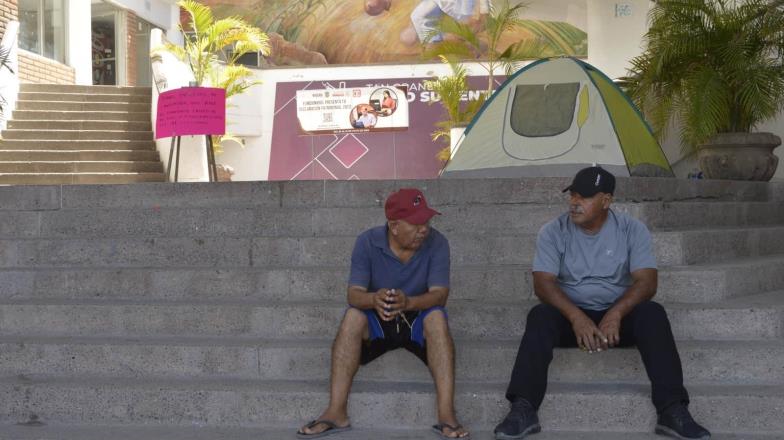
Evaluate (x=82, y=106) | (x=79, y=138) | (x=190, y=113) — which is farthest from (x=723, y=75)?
(x=82, y=106)

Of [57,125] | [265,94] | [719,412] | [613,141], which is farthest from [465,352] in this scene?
[265,94]

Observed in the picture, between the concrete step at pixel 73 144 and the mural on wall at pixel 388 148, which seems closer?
the concrete step at pixel 73 144

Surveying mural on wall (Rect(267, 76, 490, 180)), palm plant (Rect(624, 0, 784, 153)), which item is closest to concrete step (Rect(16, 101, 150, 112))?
mural on wall (Rect(267, 76, 490, 180))

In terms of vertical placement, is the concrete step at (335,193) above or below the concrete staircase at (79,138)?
below

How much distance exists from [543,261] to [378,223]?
1.78m

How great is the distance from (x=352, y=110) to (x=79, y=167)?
6.01 metres

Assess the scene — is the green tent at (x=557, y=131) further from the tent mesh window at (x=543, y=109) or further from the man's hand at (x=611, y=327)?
the man's hand at (x=611, y=327)

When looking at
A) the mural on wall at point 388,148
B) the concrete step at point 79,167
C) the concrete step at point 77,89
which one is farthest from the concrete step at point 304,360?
the mural on wall at point 388,148

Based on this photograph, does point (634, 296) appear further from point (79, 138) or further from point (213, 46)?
point (213, 46)

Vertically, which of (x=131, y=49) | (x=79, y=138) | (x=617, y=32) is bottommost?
(x=79, y=138)

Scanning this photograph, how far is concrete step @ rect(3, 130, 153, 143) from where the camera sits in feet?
43.0

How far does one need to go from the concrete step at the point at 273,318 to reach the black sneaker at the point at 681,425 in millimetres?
838

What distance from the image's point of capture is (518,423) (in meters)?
3.73

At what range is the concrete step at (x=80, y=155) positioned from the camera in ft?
41.2
